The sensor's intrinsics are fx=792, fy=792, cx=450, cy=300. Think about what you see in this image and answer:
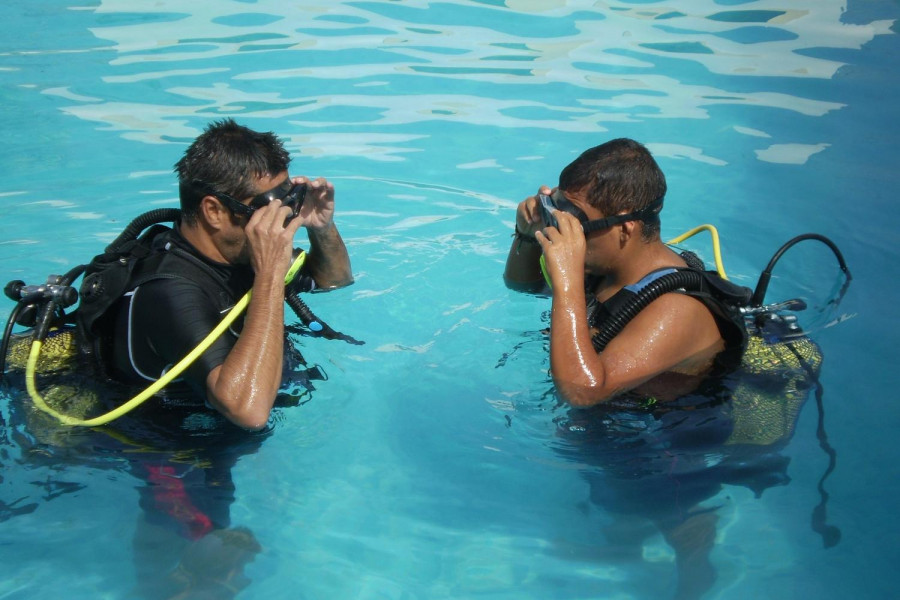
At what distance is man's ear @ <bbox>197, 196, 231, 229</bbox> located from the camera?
3564 mm

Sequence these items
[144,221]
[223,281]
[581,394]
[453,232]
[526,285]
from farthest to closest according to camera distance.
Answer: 1. [453,232]
2. [526,285]
3. [144,221]
4. [223,281]
5. [581,394]

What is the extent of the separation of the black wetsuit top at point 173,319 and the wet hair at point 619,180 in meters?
1.74

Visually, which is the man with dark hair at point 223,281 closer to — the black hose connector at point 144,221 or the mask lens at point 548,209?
the black hose connector at point 144,221

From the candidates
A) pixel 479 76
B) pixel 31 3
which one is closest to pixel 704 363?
pixel 479 76

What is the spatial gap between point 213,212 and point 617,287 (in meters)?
1.96

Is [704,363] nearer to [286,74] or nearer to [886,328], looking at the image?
[886,328]

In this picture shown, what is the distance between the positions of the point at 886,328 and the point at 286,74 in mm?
7070

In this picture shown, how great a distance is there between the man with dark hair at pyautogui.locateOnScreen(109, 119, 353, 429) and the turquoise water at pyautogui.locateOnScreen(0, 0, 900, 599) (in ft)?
2.14

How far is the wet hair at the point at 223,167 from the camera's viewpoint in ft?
11.6

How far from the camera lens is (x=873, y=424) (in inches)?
165

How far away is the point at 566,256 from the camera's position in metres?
3.54

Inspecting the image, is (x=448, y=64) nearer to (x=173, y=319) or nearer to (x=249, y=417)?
(x=173, y=319)

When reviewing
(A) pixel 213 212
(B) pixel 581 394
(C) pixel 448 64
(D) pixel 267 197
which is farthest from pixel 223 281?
(C) pixel 448 64

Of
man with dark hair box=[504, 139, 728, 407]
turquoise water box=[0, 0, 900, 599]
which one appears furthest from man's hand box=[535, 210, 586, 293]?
turquoise water box=[0, 0, 900, 599]
